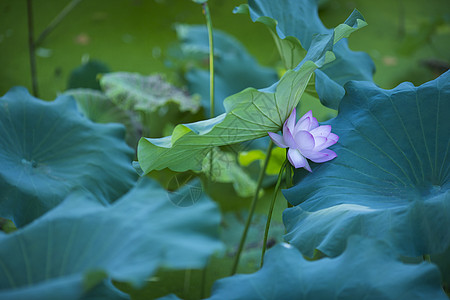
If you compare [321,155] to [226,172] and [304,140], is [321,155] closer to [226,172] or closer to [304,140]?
[304,140]

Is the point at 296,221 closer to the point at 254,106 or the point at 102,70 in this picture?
the point at 254,106

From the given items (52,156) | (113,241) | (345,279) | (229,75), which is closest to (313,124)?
(345,279)

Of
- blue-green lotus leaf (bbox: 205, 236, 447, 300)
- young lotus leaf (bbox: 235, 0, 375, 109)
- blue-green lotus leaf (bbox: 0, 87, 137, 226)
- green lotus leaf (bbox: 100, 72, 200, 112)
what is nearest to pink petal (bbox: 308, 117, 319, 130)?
young lotus leaf (bbox: 235, 0, 375, 109)

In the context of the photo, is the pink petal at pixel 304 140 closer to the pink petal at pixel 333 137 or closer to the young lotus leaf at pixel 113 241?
the pink petal at pixel 333 137

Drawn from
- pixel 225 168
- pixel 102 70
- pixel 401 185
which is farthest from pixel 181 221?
pixel 102 70

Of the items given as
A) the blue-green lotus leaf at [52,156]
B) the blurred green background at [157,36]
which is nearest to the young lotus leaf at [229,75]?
the blurred green background at [157,36]

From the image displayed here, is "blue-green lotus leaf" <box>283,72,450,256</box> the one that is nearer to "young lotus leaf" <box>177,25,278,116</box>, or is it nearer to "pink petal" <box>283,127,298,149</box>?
"pink petal" <box>283,127,298,149</box>
